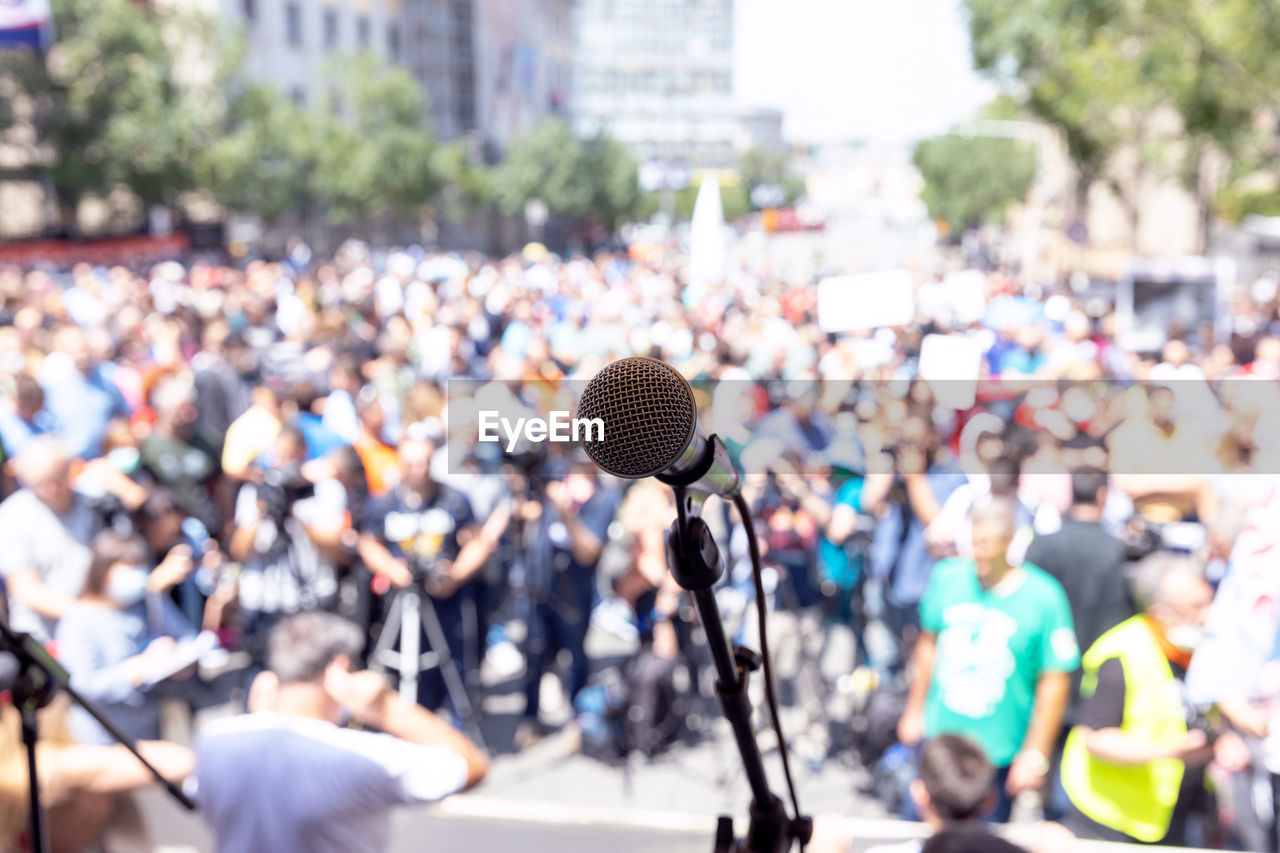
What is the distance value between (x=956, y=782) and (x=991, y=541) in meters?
1.18

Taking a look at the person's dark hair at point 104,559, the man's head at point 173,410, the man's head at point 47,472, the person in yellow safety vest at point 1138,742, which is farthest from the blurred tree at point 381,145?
the person in yellow safety vest at point 1138,742

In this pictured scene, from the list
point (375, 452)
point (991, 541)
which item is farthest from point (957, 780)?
point (375, 452)

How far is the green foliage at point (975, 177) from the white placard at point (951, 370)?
62.7 m

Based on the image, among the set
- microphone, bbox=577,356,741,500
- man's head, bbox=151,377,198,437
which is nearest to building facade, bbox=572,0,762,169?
man's head, bbox=151,377,198,437

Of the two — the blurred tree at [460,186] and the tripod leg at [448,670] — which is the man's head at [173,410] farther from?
the blurred tree at [460,186]

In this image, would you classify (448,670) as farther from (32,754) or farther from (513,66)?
(513,66)

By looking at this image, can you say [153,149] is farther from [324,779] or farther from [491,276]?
[324,779]

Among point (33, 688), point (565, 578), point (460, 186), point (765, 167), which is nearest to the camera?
point (33, 688)

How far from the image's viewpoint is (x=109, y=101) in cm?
3133

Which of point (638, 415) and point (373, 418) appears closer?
point (638, 415)

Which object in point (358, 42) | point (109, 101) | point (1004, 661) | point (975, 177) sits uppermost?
point (358, 42)

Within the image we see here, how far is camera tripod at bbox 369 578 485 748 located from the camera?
5621mm

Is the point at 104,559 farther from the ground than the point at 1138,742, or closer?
farther from the ground

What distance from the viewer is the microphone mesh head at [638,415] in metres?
1.21
